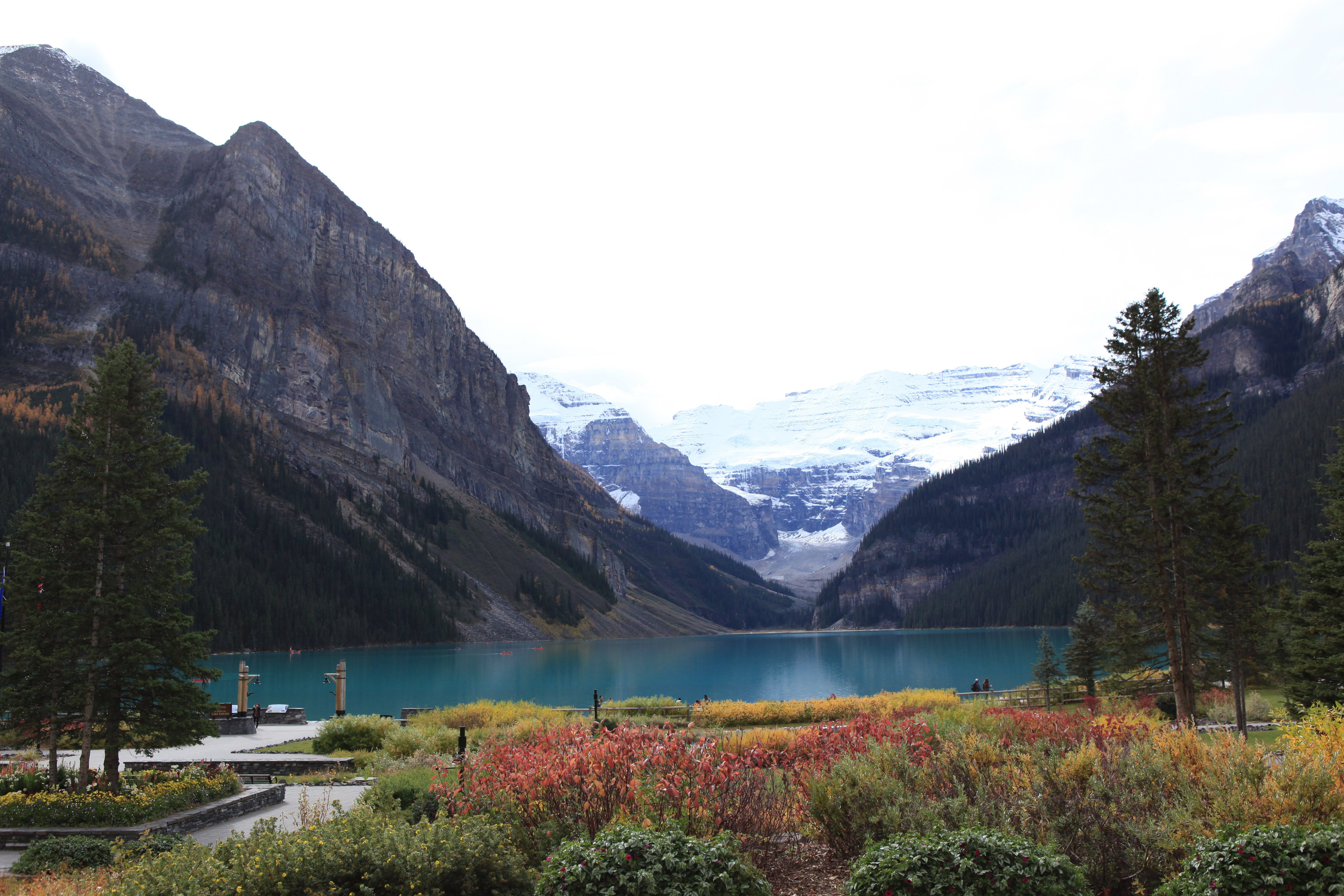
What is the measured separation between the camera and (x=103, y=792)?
14.8m

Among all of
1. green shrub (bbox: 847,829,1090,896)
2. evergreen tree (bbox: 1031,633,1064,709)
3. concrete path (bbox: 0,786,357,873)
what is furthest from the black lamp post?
evergreen tree (bbox: 1031,633,1064,709)

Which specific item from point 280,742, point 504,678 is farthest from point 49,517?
point 504,678

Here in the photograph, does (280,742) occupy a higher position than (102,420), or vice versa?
(102,420)

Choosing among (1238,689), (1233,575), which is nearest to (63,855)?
(1238,689)

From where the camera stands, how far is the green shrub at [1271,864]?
702cm

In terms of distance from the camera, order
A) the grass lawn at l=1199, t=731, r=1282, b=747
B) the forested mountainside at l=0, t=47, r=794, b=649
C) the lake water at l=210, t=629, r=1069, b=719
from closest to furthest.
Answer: the grass lawn at l=1199, t=731, r=1282, b=747 → the lake water at l=210, t=629, r=1069, b=719 → the forested mountainside at l=0, t=47, r=794, b=649

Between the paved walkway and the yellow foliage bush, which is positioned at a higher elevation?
the paved walkway

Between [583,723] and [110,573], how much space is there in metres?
10.2

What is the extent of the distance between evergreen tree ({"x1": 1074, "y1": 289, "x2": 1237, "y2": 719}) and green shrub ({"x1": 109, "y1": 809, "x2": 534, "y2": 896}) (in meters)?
22.7

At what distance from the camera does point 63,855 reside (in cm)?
1236

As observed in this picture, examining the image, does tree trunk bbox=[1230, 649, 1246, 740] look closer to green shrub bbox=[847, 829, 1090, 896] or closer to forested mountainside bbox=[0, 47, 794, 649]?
green shrub bbox=[847, 829, 1090, 896]

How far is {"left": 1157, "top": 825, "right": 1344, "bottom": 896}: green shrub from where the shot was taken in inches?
276

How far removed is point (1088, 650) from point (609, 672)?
5228 centimetres

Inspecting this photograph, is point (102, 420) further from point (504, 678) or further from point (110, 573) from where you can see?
point (504, 678)
